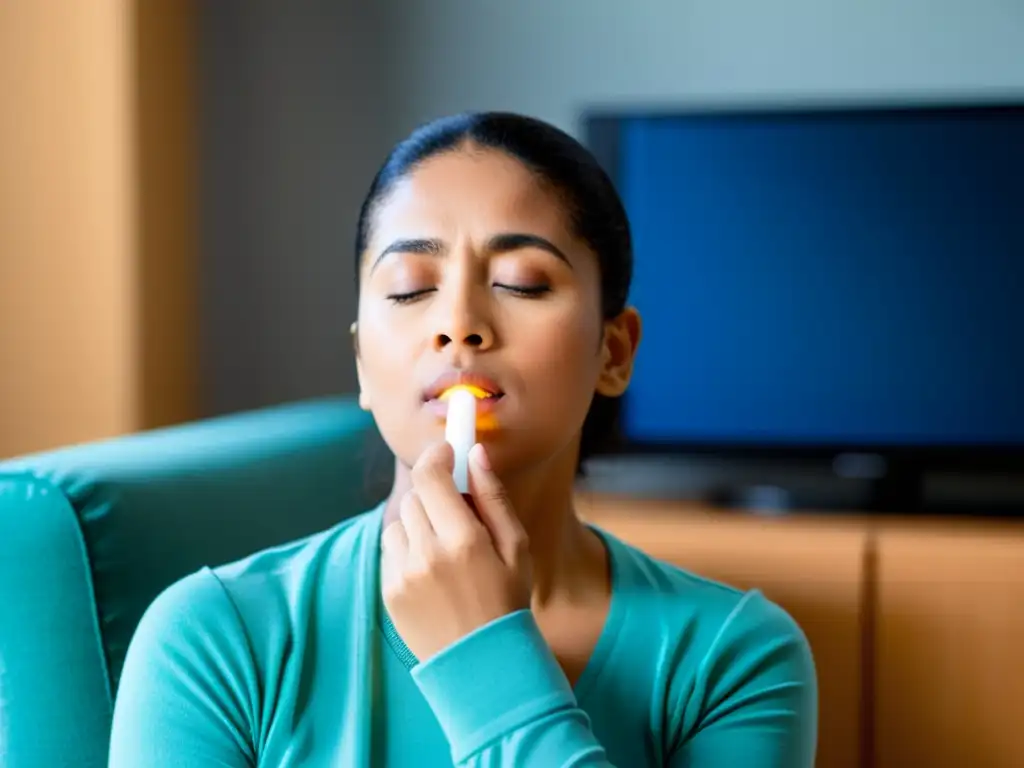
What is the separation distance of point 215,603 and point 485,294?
0.29m

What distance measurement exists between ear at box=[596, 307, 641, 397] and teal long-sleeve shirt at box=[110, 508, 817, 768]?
16cm

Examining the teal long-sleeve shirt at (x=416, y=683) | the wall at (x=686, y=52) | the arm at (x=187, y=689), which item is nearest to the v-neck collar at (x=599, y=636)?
the teal long-sleeve shirt at (x=416, y=683)

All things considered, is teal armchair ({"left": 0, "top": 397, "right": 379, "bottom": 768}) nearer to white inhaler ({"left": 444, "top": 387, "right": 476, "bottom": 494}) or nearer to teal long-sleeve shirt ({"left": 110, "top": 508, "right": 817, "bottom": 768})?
teal long-sleeve shirt ({"left": 110, "top": 508, "right": 817, "bottom": 768})

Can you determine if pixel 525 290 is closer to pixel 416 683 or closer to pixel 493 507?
pixel 493 507

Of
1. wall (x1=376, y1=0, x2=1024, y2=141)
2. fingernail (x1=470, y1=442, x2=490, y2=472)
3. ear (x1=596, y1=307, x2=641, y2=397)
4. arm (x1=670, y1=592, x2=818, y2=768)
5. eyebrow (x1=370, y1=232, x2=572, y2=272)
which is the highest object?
wall (x1=376, y1=0, x2=1024, y2=141)

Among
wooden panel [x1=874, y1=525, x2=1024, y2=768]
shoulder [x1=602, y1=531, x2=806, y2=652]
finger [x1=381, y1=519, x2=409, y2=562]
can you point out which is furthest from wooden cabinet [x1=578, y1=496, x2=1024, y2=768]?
finger [x1=381, y1=519, x2=409, y2=562]

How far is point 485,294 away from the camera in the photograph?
824mm

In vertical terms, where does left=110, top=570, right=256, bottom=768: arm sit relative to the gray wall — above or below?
below

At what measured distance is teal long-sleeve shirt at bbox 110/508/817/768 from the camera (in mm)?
729

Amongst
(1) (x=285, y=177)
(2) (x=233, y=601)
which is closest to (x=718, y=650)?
(2) (x=233, y=601)

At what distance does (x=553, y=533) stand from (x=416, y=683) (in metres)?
0.18

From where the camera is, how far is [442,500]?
0.75m

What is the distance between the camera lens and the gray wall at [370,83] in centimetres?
195

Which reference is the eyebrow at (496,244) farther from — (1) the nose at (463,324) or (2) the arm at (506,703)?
(2) the arm at (506,703)
